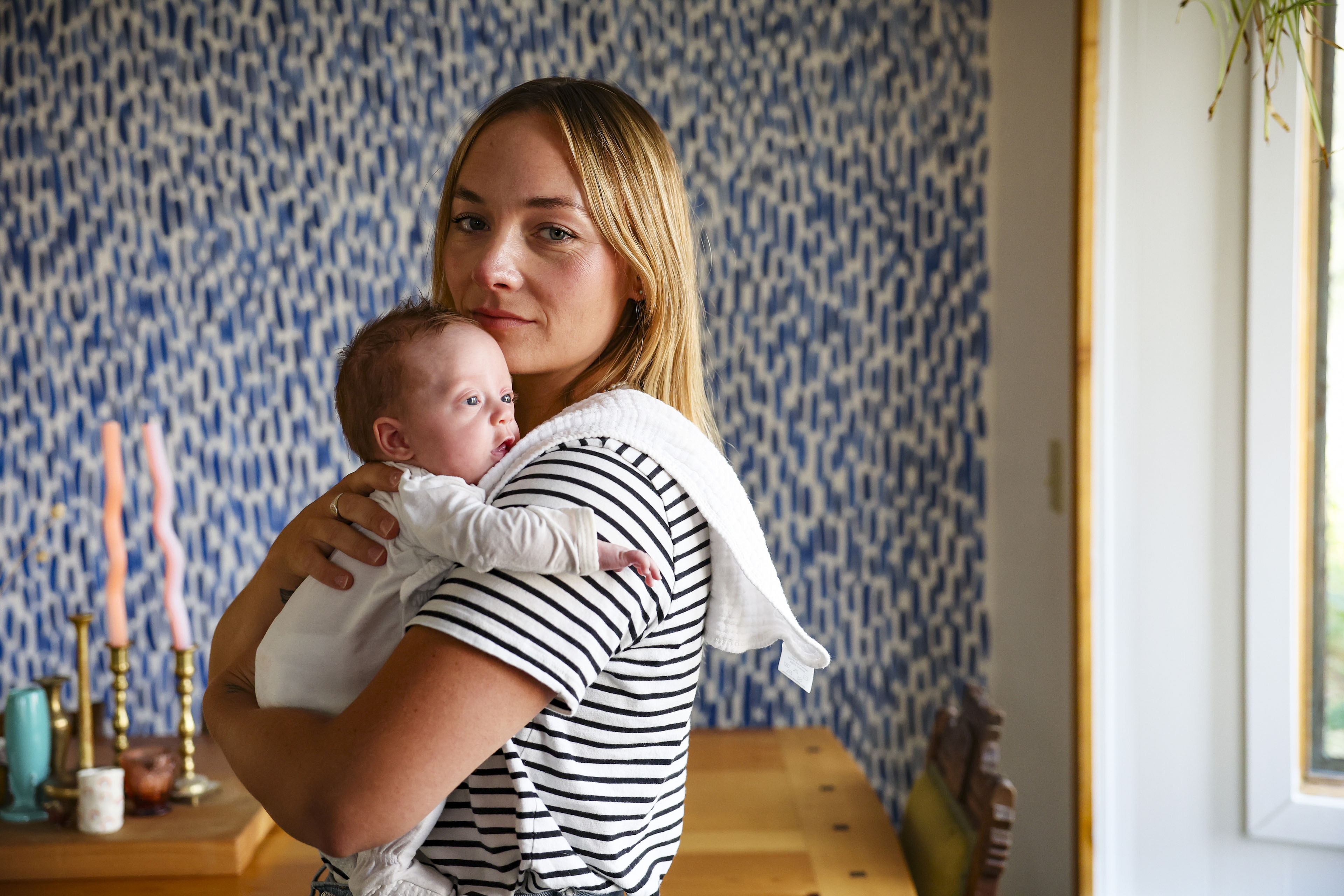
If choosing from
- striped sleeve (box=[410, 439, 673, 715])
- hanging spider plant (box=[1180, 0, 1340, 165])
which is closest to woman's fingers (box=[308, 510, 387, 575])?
striped sleeve (box=[410, 439, 673, 715])

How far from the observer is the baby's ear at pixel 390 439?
3.03 ft

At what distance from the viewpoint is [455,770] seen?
706 mm

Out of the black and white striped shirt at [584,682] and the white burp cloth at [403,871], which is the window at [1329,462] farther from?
the white burp cloth at [403,871]

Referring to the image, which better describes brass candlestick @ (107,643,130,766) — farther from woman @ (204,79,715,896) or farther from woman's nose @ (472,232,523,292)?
woman's nose @ (472,232,523,292)

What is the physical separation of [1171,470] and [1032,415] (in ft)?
1.31

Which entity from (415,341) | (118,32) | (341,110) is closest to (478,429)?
(415,341)

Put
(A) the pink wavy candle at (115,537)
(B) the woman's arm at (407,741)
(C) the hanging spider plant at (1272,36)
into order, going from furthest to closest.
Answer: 1. (A) the pink wavy candle at (115,537)
2. (C) the hanging spider plant at (1272,36)
3. (B) the woman's arm at (407,741)

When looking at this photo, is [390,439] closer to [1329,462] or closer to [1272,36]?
[1272,36]

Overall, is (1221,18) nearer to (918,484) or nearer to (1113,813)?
(918,484)

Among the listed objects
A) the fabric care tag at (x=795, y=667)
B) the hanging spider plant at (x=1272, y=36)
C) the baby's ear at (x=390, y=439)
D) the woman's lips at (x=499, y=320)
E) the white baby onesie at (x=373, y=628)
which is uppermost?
the hanging spider plant at (x=1272, y=36)

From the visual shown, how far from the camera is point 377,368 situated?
94 cm

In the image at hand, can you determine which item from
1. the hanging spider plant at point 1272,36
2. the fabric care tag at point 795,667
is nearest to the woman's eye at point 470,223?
the fabric care tag at point 795,667

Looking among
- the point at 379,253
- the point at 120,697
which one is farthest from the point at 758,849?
the point at 379,253

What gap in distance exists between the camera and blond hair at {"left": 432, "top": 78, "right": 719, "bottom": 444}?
967 mm
